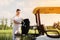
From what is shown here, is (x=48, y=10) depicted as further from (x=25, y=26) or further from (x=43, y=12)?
(x=25, y=26)

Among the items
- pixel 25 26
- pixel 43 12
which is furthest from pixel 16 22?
pixel 43 12

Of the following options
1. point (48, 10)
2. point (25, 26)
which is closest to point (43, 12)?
point (48, 10)

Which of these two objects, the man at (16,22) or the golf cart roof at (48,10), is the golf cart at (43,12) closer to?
the golf cart roof at (48,10)

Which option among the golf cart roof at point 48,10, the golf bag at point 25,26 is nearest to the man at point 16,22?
the golf bag at point 25,26

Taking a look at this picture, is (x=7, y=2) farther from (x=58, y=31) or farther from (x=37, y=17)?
(x=58, y=31)

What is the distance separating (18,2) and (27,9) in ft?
0.53

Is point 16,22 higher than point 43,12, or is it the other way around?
point 43,12

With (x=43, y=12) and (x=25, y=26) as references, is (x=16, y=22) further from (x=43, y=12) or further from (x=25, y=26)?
(x=43, y=12)

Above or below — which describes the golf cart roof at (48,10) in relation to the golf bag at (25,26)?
above

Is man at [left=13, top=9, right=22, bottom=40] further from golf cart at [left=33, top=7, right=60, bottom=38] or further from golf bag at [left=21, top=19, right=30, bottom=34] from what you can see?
golf cart at [left=33, top=7, right=60, bottom=38]

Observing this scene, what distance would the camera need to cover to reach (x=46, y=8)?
3.23m

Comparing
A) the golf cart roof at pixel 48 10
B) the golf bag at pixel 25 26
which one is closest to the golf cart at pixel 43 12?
the golf cart roof at pixel 48 10

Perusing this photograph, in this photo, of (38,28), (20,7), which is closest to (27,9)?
(20,7)

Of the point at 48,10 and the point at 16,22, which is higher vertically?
the point at 48,10
